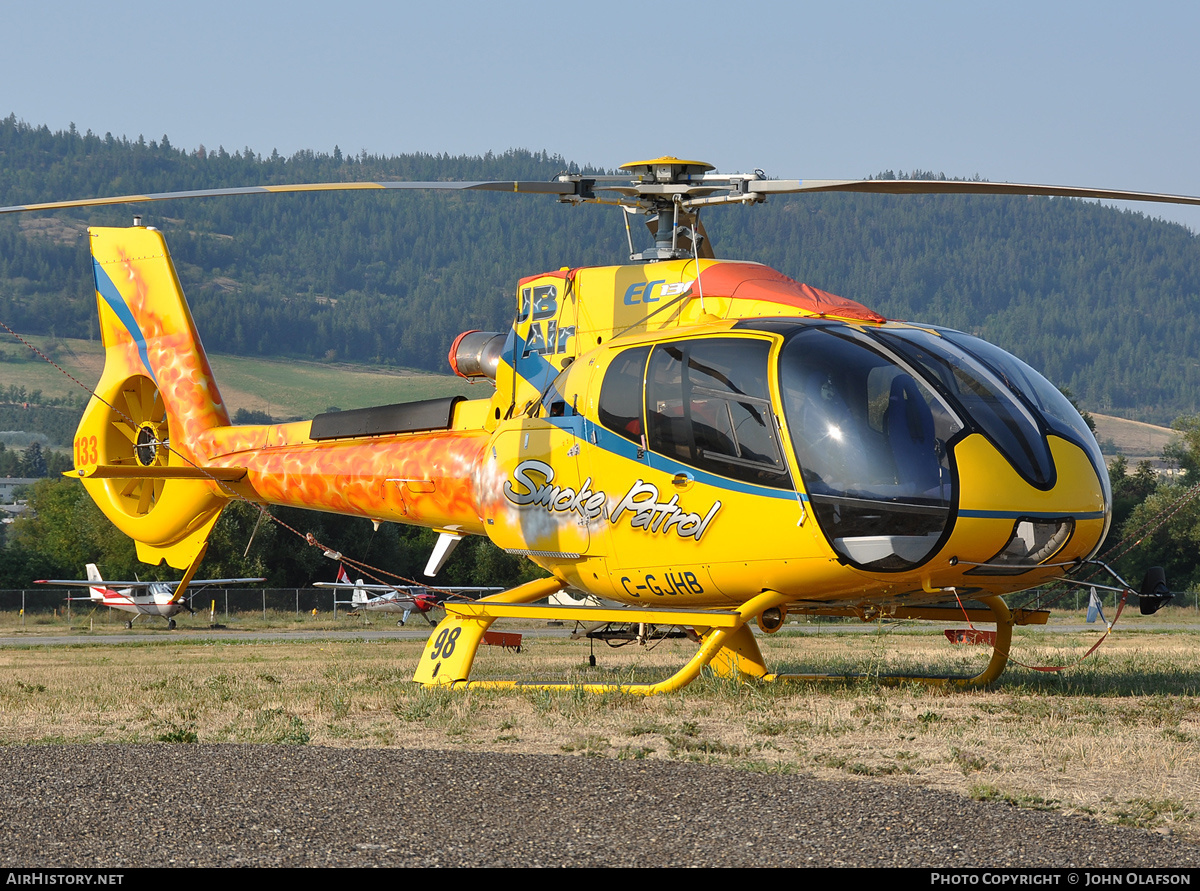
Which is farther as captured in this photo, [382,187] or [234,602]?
[234,602]

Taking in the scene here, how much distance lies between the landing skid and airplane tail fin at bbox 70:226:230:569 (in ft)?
19.1

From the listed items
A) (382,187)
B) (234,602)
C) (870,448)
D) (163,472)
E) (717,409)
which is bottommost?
(234,602)

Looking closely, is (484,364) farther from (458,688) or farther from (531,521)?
(458,688)

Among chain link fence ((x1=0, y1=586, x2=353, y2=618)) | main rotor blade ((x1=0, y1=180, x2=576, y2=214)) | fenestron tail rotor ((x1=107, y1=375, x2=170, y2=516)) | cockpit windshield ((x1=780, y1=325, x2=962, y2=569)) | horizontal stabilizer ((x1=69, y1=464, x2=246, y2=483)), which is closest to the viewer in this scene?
cockpit windshield ((x1=780, y1=325, x2=962, y2=569))

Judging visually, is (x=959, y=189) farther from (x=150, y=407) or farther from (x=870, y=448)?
(x=150, y=407)

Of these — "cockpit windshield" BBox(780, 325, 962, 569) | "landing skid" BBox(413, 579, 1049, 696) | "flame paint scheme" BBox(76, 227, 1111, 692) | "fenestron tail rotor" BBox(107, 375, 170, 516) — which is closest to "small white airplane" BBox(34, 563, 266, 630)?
"fenestron tail rotor" BBox(107, 375, 170, 516)

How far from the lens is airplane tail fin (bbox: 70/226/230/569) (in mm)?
18391

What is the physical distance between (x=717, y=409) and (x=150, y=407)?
1094 centimetres

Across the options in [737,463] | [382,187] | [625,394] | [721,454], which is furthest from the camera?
[625,394]

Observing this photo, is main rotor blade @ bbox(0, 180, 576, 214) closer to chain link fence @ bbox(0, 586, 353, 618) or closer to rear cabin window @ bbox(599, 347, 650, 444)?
rear cabin window @ bbox(599, 347, 650, 444)

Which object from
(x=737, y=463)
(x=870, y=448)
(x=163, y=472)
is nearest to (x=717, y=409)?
(x=737, y=463)

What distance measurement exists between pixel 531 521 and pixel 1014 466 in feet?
16.1

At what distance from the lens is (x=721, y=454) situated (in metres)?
11.4

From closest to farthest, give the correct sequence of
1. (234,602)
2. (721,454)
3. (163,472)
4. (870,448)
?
(870,448) < (721,454) < (163,472) < (234,602)
